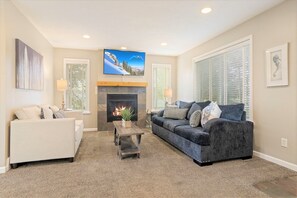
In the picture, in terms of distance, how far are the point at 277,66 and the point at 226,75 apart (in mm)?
1221

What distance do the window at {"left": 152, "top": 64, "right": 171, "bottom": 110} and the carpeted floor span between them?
10.3ft

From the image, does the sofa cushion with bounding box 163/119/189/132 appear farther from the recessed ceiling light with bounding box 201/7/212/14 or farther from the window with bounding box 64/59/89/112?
the window with bounding box 64/59/89/112

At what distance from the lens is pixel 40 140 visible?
2.63 metres

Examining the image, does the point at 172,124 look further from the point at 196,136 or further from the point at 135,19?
the point at 135,19

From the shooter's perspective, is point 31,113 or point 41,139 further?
point 31,113

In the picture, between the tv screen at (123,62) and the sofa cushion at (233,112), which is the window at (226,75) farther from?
the tv screen at (123,62)

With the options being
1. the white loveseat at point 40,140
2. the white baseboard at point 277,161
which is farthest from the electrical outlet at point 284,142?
the white loveseat at point 40,140

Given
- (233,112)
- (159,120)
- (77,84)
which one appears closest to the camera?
(233,112)

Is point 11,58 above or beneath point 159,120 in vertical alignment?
above

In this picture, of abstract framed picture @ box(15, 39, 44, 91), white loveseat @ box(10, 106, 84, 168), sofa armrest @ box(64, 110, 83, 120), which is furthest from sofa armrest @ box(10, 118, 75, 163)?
sofa armrest @ box(64, 110, 83, 120)

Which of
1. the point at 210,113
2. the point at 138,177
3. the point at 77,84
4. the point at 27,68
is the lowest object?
the point at 138,177

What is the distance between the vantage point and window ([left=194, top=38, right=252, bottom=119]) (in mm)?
3365

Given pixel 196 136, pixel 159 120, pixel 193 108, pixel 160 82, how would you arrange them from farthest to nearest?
pixel 160 82 < pixel 159 120 < pixel 193 108 < pixel 196 136

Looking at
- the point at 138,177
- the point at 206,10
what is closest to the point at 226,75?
the point at 206,10
